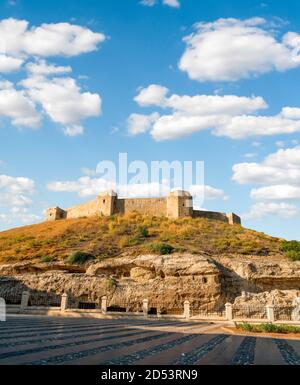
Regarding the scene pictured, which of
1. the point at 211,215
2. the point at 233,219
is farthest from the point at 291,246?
the point at 211,215

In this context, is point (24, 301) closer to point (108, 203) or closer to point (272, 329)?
point (272, 329)

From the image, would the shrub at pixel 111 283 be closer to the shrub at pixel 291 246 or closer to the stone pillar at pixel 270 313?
the stone pillar at pixel 270 313

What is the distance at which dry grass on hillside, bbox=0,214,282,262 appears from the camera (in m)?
32.1

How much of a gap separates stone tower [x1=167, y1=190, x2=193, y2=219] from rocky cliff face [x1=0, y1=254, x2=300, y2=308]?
2041cm

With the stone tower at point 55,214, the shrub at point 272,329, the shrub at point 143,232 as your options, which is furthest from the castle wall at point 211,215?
the shrub at point 272,329

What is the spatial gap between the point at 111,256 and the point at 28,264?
6752mm

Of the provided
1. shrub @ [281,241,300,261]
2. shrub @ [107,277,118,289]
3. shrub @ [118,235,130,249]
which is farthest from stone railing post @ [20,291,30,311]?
shrub @ [281,241,300,261]

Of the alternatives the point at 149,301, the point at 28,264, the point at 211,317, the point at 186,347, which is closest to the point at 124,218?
the point at 28,264

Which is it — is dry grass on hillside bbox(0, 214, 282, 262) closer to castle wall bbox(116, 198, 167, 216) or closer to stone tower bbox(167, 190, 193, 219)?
stone tower bbox(167, 190, 193, 219)

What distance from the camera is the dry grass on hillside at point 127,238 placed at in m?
32.1

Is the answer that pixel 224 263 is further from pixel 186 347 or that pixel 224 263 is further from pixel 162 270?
pixel 186 347

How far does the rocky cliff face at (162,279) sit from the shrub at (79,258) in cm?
57

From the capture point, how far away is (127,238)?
36.5 meters
